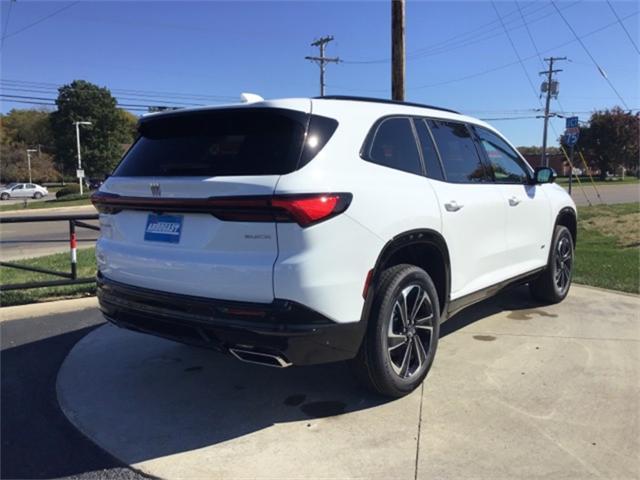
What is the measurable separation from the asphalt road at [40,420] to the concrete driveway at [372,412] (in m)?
0.10

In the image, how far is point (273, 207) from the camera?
294 cm

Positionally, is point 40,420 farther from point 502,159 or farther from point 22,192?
point 22,192

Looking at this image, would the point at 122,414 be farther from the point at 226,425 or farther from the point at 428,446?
the point at 428,446

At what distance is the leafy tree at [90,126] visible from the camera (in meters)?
72.6

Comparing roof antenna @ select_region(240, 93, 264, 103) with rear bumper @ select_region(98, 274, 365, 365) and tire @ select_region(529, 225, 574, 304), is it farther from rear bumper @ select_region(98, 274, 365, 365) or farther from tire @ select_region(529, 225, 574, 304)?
tire @ select_region(529, 225, 574, 304)

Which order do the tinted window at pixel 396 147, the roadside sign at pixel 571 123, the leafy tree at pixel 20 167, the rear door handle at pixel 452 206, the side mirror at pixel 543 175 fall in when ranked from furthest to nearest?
the leafy tree at pixel 20 167 → the roadside sign at pixel 571 123 → the side mirror at pixel 543 175 → the rear door handle at pixel 452 206 → the tinted window at pixel 396 147

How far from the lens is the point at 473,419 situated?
345 cm

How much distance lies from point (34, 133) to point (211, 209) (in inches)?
4283

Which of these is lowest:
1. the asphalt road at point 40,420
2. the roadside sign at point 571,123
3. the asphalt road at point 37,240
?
the asphalt road at point 37,240

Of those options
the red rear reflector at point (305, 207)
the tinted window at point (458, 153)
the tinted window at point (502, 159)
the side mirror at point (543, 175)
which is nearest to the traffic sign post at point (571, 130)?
the side mirror at point (543, 175)

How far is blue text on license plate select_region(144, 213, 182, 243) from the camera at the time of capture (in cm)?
331

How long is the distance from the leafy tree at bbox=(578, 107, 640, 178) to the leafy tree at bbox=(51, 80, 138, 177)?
60.4m

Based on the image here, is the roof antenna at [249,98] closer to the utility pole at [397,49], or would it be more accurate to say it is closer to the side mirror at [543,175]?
the side mirror at [543,175]

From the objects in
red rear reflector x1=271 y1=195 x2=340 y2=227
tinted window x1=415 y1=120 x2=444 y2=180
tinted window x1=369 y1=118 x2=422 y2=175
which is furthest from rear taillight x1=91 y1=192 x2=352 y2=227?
tinted window x1=415 y1=120 x2=444 y2=180
